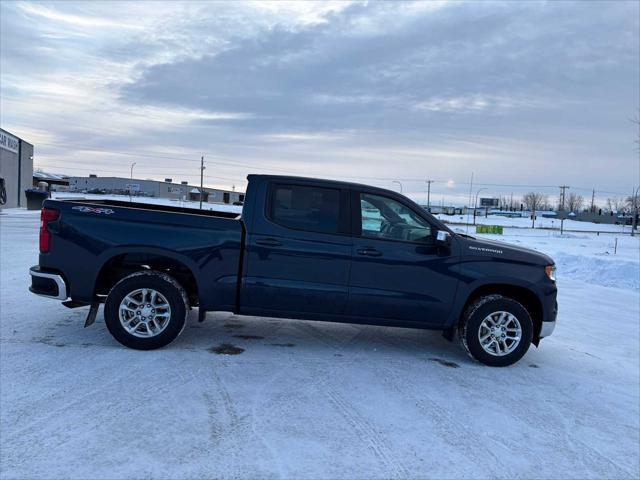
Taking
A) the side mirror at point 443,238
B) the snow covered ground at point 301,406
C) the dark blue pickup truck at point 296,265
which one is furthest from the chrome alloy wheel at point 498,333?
the side mirror at point 443,238

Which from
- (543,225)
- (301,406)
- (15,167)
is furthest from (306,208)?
(543,225)

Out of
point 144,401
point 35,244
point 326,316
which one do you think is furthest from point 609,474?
point 35,244

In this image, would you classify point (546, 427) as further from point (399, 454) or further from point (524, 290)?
point (524, 290)

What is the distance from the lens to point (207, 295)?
5336 mm

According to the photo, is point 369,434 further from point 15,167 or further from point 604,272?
point 15,167

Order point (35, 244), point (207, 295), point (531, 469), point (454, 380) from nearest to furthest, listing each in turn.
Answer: point (531, 469), point (454, 380), point (207, 295), point (35, 244)

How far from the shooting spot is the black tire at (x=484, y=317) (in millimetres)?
5422

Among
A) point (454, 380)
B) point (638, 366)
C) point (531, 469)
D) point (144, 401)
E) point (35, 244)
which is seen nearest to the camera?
point (531, 469)

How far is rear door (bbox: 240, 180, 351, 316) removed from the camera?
5.29 m

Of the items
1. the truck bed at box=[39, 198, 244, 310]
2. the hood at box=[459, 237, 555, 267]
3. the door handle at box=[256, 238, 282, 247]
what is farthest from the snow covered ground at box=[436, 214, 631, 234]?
the truck bed at box=[39, 198, 244, 310]

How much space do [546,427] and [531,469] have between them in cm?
79

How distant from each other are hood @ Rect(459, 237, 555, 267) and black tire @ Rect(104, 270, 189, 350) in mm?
3144

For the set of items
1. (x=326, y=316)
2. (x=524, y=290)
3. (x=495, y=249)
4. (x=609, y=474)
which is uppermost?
(x=495, y=249)

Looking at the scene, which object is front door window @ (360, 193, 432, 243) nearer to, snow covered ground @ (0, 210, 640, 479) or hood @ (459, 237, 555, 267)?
hood @ (459, 237, 555, 267)
